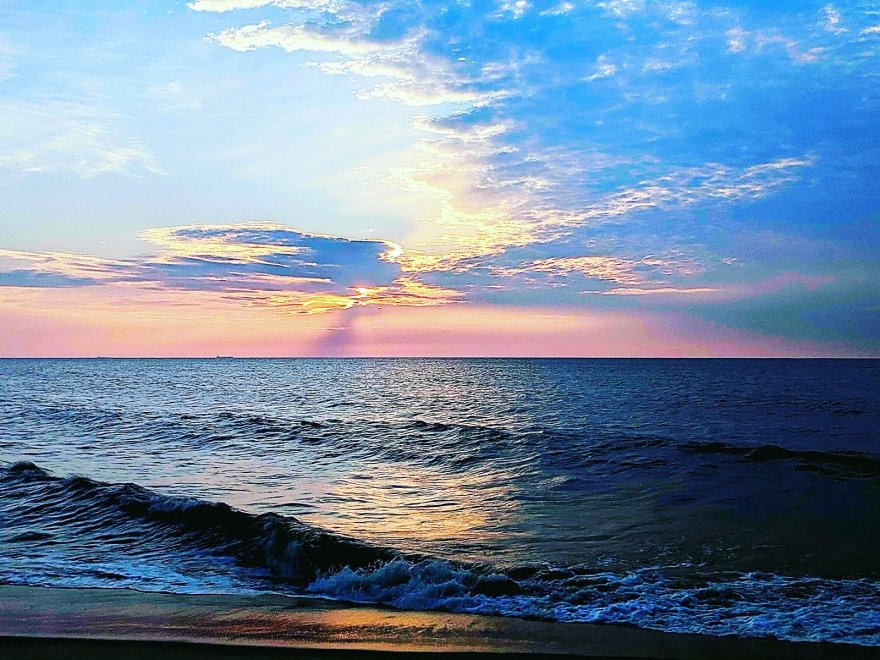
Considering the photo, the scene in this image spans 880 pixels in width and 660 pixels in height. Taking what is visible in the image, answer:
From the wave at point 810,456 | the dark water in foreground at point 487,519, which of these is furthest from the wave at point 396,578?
the wave at point 810,456

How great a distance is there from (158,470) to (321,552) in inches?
414

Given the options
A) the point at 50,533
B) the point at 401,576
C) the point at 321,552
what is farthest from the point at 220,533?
the point at 401,576

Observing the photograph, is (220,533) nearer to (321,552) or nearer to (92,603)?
(321,552)

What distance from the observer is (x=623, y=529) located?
12.0 metres

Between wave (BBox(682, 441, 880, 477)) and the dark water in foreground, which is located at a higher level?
wave (BBox(682, 441, 880, 477))

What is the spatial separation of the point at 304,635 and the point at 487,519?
6.32 metres

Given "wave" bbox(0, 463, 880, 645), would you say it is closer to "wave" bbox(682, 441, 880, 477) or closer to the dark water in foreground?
the dark water in foreground

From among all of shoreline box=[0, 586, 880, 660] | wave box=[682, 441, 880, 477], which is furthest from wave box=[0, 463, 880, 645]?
wave box=[682, 441, 880, 477]

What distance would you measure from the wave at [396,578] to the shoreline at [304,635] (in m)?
0.38

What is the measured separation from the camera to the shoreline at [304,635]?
6.59m

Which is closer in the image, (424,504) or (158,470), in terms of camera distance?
(424,504)

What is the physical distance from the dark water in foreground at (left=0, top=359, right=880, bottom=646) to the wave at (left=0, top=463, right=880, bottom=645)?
39 mm

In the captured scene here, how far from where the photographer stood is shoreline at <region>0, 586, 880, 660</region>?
659 cm

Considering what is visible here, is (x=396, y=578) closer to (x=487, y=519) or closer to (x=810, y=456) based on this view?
(x=487, y=519)
